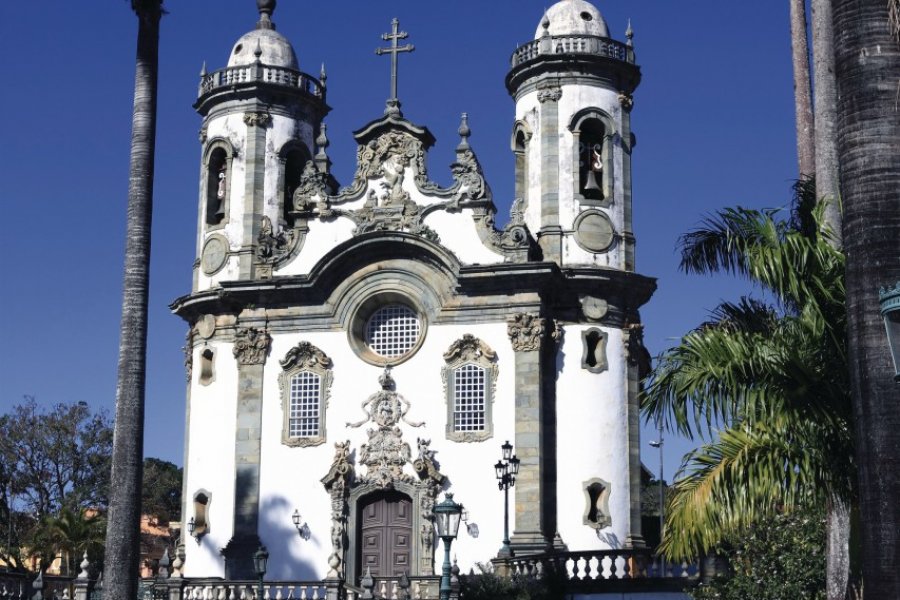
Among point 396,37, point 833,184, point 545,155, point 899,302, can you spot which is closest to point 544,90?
point 545,155

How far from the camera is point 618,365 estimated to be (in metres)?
35.8

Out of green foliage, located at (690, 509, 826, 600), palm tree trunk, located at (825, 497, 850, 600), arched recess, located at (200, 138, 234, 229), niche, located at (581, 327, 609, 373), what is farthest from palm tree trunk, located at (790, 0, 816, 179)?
arched recess, located at (200, 138, 234, 229)

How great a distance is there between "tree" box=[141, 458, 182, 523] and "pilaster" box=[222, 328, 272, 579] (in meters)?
27.0

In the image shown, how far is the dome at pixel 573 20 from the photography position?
38.3m

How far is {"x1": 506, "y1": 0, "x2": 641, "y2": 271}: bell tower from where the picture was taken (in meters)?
36.8

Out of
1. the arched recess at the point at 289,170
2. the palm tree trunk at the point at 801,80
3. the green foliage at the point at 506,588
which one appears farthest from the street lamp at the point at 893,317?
the arched recess at the point at 289,170

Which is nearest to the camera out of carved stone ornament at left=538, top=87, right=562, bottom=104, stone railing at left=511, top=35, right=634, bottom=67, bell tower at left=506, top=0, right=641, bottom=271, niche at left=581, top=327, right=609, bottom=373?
niche at left=581, top=327, right=609, bottom=373

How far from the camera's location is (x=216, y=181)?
1588 inches

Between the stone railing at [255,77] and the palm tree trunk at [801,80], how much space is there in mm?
20615

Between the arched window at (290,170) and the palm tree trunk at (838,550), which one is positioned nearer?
the palm tree trunk at (838,550)

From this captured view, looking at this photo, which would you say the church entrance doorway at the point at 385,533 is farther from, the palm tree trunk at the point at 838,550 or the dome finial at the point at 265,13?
the palm tree trunk at the point at 838,550

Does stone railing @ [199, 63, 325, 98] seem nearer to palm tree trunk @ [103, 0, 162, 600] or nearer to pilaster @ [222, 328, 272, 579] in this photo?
pilaster @ [222, 328, 272, 579]

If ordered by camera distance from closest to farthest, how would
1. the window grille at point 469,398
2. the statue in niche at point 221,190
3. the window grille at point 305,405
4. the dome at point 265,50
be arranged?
the window grille at point 469,398, the window grille at point 305,405, the statue in niche at point 221,190, the dome at point 265,50

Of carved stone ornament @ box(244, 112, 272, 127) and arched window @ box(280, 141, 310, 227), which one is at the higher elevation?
carved stone ornament @ box(244, 112, 272, 127)
